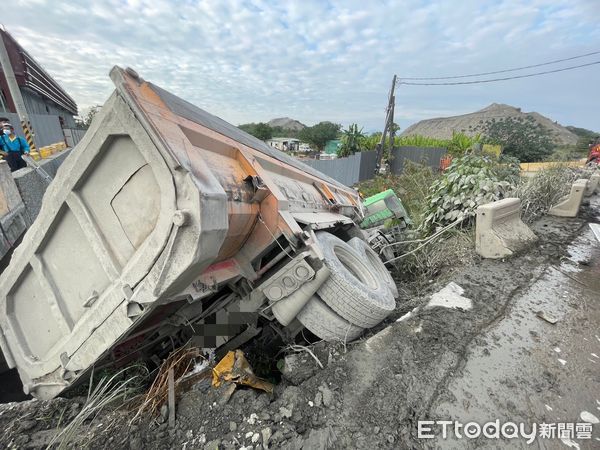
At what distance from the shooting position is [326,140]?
5709cm

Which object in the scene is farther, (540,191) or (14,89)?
(14,89)

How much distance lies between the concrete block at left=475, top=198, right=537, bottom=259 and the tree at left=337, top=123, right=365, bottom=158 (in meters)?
18.9

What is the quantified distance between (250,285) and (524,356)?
203 centimetres

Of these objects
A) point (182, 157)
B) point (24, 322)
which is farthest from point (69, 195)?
point (24, 322)

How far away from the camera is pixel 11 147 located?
618 centimetres

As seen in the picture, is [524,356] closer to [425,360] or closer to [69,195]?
[425,360]

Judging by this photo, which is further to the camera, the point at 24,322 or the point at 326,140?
the point at 326,140

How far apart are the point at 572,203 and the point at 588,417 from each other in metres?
5.24

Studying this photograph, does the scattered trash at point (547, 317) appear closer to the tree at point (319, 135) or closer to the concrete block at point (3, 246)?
the concrete block at point (3, 246)

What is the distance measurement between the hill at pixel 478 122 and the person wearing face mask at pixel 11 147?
48.3 meters

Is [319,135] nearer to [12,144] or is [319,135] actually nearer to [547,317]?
[12,144]

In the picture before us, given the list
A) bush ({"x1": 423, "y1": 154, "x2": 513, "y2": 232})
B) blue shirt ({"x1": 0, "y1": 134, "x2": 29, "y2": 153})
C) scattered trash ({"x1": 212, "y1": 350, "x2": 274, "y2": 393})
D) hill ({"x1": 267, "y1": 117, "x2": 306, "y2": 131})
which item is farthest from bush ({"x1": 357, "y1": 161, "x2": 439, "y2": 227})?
hill ({"x1": 267, "y1": 117, "x2": 306, "y2": 131})

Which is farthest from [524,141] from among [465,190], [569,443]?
[569,443]

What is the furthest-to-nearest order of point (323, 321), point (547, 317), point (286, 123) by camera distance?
point (286, 123)
point (547, 317)
point (323, 321)
